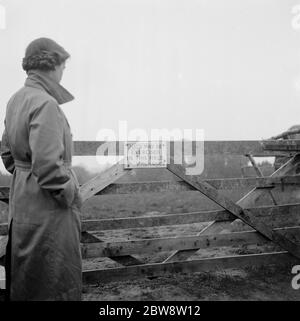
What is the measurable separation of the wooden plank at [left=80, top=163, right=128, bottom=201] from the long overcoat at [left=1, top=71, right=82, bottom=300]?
1.05 m

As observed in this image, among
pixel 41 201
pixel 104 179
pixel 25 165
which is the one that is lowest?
pixel 41 201

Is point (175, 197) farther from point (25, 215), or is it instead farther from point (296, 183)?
point (25, 215)

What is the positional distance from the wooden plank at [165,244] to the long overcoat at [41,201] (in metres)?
1.30

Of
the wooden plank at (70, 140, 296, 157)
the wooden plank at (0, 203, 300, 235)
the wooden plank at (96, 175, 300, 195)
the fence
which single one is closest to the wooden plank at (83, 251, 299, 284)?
the fence

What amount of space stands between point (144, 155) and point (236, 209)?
1.30 m

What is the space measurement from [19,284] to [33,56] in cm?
153

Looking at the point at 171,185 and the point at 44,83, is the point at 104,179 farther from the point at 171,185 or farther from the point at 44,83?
the point at 44,83

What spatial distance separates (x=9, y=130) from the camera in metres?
2.21

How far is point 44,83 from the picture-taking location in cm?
225

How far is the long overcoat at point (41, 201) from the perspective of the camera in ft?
6.60

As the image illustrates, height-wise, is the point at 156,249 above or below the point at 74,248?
below

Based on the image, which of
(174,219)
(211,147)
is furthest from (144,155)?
(174,219)

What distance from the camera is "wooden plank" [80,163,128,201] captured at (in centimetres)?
330
